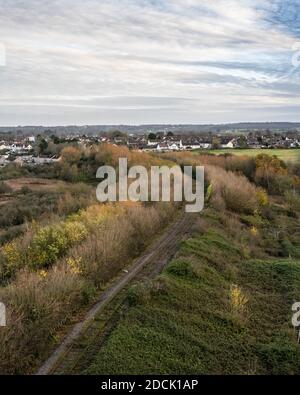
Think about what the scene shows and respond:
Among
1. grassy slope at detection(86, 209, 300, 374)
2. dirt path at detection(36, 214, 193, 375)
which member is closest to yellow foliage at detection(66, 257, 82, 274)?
dirt path at detection(36, 214, 193, 375)

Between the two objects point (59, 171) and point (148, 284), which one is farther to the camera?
point (59, 171)

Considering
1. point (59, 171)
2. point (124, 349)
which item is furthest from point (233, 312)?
point (59, 171)

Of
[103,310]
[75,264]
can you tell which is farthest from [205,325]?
[75,264]

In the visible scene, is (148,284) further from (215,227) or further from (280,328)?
(215,227)

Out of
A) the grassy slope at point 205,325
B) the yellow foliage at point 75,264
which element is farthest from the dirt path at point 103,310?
the yellow foliage at point 75,264

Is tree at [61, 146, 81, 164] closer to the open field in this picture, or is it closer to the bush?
the open field

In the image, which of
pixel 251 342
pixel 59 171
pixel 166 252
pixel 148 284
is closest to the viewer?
pixel 251 342

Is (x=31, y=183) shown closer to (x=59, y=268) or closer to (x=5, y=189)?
(x=5, y=189)
